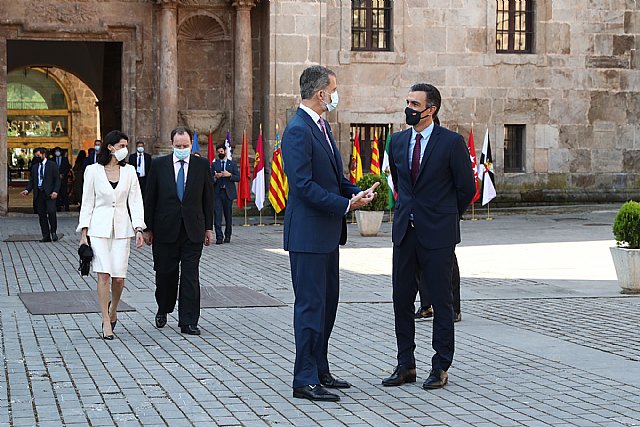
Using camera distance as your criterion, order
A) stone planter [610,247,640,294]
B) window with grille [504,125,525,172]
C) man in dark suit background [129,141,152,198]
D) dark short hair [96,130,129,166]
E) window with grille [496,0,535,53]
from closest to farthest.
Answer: dark short hair [96,130,129,166] < stone planter [610,247,640,294] < man in dark suit background [129,141,152,198] < window with grille [496,0,535,53] < window with grille [504,125,525,172]

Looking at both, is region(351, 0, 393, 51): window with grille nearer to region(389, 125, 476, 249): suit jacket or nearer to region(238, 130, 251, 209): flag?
region(238, 130, 251, 209): flag

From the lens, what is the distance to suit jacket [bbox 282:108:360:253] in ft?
26.2

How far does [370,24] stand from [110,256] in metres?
20.0

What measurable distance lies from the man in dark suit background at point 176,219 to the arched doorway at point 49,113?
39.2 meters

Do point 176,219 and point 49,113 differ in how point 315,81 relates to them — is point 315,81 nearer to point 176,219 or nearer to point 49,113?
point 176,219

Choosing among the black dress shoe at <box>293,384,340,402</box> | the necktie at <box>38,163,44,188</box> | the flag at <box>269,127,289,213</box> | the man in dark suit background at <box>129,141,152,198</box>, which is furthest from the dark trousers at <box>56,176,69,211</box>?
the black dress shoe at <box>293,384,340,402</box>

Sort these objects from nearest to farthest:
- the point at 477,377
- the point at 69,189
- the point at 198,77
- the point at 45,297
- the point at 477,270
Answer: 1. the point at 477,377
2. the point at 45,297
3. the point at 477,270
4. the point at 198,77
5. the point at 69,189

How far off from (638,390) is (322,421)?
2391 millimetres

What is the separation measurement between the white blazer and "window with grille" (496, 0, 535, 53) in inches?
829

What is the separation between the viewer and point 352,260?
728 inches

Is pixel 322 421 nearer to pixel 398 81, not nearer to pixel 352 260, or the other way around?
pixel 352 260

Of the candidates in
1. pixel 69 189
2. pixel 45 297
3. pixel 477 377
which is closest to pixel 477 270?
pixel 45 297

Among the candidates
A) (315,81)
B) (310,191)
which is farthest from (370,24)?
(310,191)

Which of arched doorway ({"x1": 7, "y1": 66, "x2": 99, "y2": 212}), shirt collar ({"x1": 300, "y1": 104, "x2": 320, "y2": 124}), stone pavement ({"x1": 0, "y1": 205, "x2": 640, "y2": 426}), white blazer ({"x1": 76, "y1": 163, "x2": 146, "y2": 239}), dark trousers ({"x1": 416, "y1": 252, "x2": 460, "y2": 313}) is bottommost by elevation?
stone pavement ({"x1": 0, "y1": 205, "x2": 640, "y2": 426})
